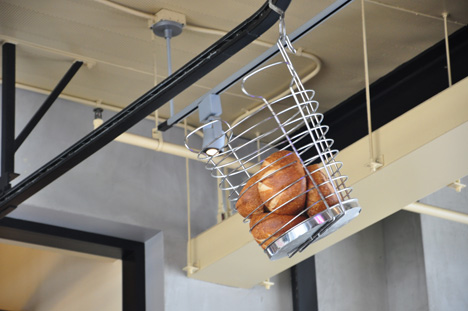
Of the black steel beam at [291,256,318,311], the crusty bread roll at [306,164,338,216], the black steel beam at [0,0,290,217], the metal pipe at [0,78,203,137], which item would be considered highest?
the metal pipe at [0,78,203,137]

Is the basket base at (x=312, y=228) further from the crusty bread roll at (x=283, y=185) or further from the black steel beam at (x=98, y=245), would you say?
the black steel beam at (x=98, y=245)

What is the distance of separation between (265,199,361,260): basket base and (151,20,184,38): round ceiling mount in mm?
2280

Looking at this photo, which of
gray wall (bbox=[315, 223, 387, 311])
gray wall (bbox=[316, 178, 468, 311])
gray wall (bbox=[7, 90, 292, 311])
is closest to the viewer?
gray wall (bbox=[7, 90, 292, 311])

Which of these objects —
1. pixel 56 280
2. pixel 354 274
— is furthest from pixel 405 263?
pixel 56 280

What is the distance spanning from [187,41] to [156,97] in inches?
63.1

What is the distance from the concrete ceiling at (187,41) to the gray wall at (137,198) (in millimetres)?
231

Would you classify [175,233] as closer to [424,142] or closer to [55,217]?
[55,217]

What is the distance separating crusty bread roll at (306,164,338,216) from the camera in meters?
1.51

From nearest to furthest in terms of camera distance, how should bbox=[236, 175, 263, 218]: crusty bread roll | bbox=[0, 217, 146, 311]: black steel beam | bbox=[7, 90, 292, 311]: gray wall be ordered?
bbox=[236, 175, 263, 218]: crusty bread roll → bbox=[7, 90, 292, 311]: gray wall → bbox=[0, 217, 146, 311]: black steel beam

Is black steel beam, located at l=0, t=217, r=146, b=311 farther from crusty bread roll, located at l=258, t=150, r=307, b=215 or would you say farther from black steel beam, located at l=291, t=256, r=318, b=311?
crusty bread roll, located at l=258, t=150, r=307, b=215

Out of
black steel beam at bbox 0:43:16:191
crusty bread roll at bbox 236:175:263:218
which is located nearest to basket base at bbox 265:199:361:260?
crusty bread roll at bbox 236:175:263:218

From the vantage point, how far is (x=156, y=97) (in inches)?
93.3

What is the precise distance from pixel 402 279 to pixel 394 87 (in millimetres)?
1561

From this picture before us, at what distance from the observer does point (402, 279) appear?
536 centimetres
